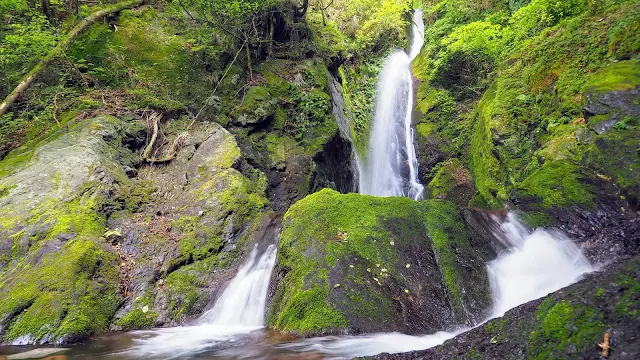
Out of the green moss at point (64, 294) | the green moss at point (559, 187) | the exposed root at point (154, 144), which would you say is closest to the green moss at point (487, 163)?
the green moss at point (559, 187)

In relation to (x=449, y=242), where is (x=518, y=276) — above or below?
below

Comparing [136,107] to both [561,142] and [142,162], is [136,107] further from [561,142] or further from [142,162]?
[561,142]

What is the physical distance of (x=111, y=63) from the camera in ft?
33.6

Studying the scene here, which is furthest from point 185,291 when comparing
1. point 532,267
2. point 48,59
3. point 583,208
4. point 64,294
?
point 48,59

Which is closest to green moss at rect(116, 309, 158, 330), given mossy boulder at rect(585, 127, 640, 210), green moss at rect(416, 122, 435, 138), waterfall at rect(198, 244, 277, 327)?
waterfall at rect(198, 244, 277, 327)

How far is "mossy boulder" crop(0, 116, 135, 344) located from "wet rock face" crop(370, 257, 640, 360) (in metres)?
5.09

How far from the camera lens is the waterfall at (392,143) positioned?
14711 millimetres

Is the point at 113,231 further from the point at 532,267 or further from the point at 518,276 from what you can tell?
the point at 532,267

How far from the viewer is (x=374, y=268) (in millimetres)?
5199

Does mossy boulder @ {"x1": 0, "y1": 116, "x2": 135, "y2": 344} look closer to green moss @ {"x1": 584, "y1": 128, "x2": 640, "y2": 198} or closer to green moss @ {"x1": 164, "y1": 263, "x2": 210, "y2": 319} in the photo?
green moss @ {"x1": 164, "y1": 263, "x2": 210, "y2": 319}

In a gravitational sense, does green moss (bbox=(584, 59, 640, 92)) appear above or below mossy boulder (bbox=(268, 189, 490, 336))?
above

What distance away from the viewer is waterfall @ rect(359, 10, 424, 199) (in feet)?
48.3

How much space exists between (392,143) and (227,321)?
40.0ft

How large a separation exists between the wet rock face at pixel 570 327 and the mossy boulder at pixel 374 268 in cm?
206
